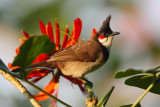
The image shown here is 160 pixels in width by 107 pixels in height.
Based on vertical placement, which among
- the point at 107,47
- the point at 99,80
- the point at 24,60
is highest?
the point at 24,60

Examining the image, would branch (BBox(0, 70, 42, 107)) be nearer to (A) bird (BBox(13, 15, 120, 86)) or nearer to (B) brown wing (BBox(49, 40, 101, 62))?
(A) bird (BBox(13, 15, 120, 86))

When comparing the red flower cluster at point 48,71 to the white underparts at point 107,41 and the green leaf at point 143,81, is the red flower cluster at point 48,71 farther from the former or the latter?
the white underparts at point 107,41

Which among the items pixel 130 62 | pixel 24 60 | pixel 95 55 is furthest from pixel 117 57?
pixel 24 60

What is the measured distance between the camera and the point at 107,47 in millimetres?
3062

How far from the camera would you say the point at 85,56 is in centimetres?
284

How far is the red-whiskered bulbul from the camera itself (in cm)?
261

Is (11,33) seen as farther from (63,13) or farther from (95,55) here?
(95,55)

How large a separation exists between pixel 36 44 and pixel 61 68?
113 centimetres

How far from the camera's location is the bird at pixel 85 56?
2602 millimetres

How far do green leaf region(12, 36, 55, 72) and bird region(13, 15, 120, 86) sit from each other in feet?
3.47

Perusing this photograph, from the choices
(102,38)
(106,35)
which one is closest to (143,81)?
(106,35)

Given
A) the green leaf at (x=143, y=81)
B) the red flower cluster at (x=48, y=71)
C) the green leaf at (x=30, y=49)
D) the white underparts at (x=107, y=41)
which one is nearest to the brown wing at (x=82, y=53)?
the white underparts at (x=107, y=41)

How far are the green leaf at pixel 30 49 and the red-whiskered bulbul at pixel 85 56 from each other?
3.48 ft

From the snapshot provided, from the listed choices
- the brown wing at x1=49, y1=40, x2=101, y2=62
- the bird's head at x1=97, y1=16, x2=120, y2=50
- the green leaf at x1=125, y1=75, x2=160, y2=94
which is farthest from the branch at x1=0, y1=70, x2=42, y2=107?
the bird's head at x1=97, y1=16, x2=120, y2=50
